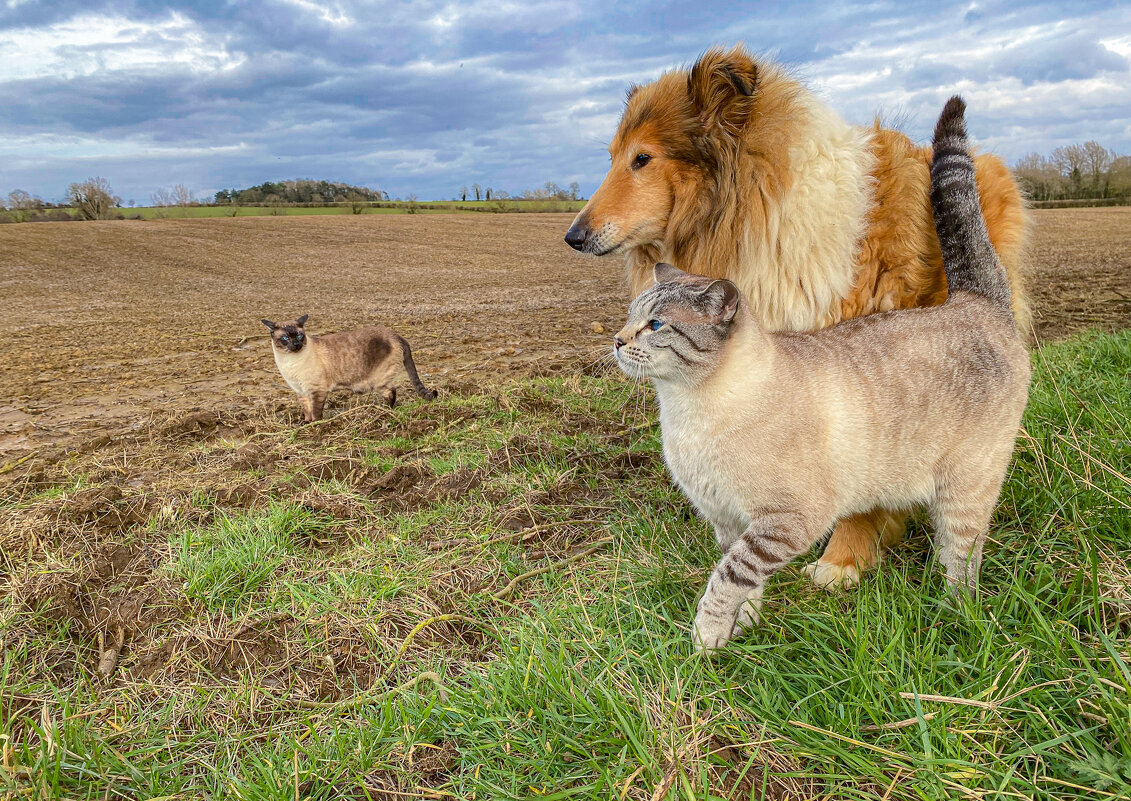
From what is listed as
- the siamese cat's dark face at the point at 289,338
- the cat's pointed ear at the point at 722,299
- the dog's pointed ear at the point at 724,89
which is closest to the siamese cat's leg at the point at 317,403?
the siamese cat's dark face at the point at 289,338

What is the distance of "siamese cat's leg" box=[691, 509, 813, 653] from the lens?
2.66 metres

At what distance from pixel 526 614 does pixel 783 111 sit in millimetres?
2968

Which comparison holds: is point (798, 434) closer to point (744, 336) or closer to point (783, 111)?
point (744, 336)

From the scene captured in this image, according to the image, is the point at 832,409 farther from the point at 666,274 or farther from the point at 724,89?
the point at 724,89

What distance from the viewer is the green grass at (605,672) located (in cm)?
210

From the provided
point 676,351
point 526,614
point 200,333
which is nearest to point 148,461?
point 526,614

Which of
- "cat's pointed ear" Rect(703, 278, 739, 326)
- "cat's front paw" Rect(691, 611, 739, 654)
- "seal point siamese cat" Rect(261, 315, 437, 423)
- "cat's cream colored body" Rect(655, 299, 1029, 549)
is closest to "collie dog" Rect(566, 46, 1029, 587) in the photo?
"cat's cream colored body" Rect(655, 299, 1029, 549)

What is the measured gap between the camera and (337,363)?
7266 millimetres

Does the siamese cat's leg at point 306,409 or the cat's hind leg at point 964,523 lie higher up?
the cat's hind leg at point 964,523

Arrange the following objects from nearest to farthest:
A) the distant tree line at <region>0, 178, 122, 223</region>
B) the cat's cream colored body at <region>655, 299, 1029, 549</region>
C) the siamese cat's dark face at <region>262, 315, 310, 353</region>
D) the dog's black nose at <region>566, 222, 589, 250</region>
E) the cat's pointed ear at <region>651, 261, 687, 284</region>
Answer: the cat's cream colored body at <region>655, 299, 1029, 549</region> < the cat's pointed ear at <region>651, 261, 687, 284</region> < the dog's black nose at <region>566, 222, 589, 250</region> < the siamese cat's dark face at <region>262, 315, 310, 353</region> < the distant tree line at <region>0, 178, 122, 223</region>

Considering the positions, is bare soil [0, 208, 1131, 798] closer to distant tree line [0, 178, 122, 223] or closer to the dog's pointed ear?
the dog's pointed ear

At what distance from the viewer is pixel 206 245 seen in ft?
89.1

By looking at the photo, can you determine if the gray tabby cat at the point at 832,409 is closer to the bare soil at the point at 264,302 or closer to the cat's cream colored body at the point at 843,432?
the cat's cream colored body at the point at 843,432

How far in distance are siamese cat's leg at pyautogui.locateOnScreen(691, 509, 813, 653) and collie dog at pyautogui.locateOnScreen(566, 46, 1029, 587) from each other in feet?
2.25
